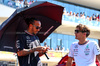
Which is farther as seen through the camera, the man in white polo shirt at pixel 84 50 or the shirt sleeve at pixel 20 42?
the man in white polo shirt at pixel 84 50

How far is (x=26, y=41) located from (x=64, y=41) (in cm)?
3390

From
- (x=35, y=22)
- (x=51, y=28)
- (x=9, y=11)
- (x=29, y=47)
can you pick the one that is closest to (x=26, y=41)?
(x=29, y=47)

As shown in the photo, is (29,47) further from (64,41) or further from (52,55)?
(64,41)

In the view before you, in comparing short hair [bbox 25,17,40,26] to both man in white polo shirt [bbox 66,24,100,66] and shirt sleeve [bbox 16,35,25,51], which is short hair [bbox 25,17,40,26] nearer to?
shirt sleeve [bbox 16,35,25,51]

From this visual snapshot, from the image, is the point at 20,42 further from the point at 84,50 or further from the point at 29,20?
the point at 84,50

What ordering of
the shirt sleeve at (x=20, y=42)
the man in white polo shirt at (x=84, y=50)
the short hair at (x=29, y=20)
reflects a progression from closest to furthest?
the shirt sleeve at (x=20, y=42) < the short hair at (x=29, y=20) < the man in white polo shirt at (x=84, y=50)

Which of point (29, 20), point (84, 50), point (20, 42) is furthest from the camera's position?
point (84, 50)

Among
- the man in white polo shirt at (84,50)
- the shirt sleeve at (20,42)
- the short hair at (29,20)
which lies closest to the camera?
the shirt sleeve at (20,42)

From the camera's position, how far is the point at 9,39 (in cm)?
385

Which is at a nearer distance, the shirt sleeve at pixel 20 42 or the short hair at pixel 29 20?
the shirt sleeve at pixel 20 42

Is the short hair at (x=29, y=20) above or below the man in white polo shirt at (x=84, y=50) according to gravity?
above

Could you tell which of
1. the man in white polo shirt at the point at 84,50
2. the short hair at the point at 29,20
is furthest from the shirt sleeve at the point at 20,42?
the man in white polo shirt at the point at 84,50

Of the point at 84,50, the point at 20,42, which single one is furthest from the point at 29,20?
the point at 84,50

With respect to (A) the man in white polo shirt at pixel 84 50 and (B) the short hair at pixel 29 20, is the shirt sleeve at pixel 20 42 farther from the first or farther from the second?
(A) the man in white polo shirt at pixel 84 50
